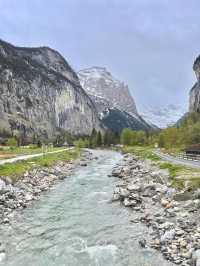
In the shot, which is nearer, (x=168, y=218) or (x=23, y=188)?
(x=168, y=218)

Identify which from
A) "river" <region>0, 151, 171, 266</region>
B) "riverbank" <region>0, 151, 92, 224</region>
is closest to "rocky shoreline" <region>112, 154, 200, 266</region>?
"river" <region>0, 151, 171, 266</region>

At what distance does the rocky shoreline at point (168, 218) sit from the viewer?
1862 centimetres

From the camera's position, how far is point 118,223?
2586 cm

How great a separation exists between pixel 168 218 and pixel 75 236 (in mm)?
7025

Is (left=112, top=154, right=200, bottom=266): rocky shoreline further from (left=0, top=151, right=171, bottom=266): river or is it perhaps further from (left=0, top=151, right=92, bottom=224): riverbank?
(left=0, top=151, right=92, bottom=224): riverbank

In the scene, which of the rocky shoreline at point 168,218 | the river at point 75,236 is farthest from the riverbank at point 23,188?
the rocky shoreline at point 168,218

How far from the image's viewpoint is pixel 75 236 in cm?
2300

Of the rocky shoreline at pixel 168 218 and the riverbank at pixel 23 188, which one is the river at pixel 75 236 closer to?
the rocky shoreline at pixel 168 218

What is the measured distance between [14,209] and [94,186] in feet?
56.0

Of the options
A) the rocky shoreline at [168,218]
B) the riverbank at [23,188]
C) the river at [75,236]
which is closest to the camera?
the rocky shoreline at [168,218]

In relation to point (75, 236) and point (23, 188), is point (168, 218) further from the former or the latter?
point (23, 188)

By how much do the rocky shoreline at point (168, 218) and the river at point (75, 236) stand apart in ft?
2.51

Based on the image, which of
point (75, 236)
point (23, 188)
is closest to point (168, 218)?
point (75, 236)

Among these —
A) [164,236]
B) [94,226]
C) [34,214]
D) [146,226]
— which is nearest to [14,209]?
[34,214]
